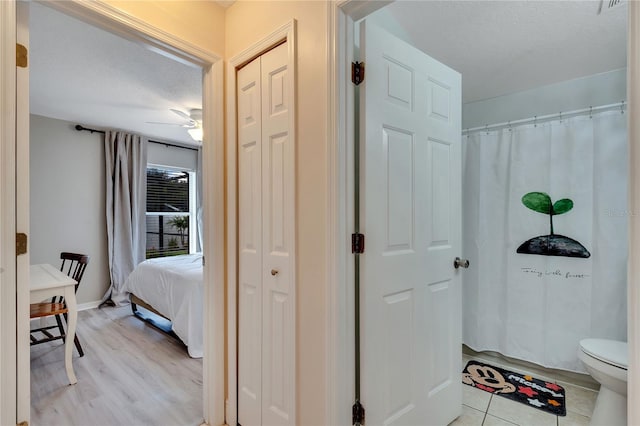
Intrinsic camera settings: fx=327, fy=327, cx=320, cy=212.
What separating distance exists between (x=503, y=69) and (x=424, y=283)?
174cm

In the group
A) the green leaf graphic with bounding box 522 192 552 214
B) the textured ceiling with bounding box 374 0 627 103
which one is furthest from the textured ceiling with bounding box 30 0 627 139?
the green leaf graphic with bounding box 522 192 552 214

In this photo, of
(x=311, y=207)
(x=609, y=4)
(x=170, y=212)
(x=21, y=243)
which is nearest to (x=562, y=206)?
(x=609, y=4)

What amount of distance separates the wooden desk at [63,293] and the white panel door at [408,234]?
7.01ft

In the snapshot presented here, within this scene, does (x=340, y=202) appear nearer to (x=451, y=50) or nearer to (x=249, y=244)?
(x=249, y=244)

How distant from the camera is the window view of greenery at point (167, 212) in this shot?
494 centimetres

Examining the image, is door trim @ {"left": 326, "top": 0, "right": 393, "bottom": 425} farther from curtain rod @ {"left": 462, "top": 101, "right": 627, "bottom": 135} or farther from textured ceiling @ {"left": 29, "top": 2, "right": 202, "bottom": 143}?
curtain rod @ {"left": 462, "top": 101, "right": 627, "bottom": 135}

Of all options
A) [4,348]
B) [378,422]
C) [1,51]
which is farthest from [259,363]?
[1,51]

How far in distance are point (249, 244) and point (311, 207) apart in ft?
1.60

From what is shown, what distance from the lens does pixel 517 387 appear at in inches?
89.2

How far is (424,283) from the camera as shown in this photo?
5.46 ft

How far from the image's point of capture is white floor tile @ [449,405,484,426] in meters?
1.89

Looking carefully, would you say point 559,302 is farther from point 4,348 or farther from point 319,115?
point 4,348

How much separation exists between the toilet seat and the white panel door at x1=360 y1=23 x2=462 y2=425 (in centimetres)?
69

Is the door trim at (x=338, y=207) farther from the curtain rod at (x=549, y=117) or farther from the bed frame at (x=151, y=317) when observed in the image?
the bed frame at (x=151, y=317)
